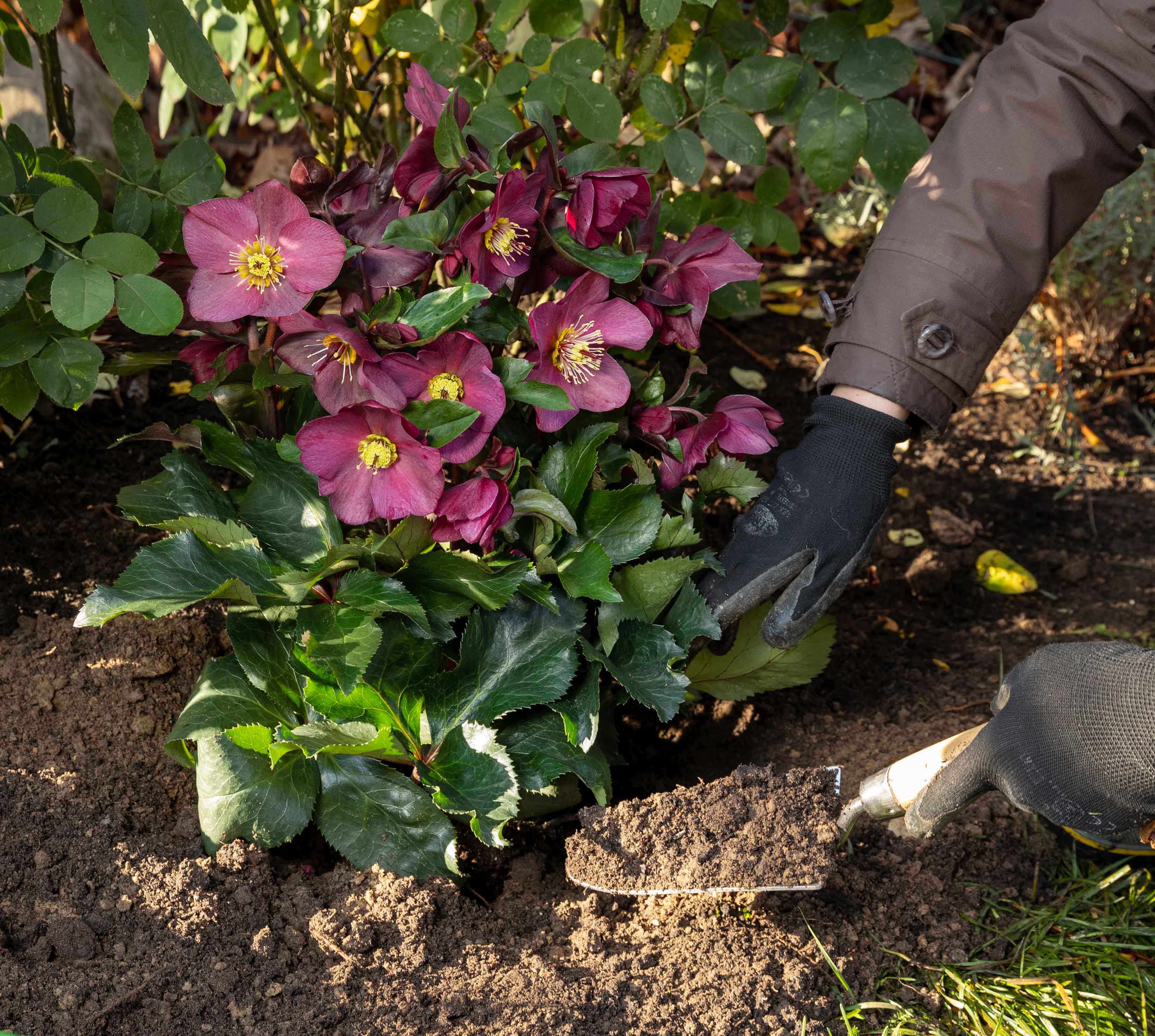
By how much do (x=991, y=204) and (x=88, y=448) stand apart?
1.79m

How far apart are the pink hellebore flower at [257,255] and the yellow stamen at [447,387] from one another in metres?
0.17

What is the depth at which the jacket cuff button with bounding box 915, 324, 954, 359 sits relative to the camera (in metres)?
1.61

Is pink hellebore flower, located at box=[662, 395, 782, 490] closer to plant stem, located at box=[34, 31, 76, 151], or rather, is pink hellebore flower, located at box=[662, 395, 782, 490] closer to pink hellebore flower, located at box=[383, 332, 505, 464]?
pink hellebore flower, located at box=[383, 332, 505, 464]

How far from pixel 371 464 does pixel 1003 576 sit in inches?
64.3

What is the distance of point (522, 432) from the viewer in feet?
4.57

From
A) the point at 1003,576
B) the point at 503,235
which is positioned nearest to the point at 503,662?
the point at 503,235

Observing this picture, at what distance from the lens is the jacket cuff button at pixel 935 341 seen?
161 cm

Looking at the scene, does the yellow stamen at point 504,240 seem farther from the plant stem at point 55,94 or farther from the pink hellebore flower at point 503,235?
the plant stem at point 55,94

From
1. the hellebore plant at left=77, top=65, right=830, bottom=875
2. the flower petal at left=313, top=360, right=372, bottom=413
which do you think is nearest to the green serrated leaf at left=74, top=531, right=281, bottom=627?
the hellebore plant at left=77, top=65, right=830, bottom=875

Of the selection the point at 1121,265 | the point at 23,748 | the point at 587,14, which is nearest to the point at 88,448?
the point at 23,748

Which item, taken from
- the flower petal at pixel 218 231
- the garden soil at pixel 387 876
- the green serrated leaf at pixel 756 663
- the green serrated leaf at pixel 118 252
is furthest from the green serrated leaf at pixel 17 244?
the green serrated leaf at pixel 756 663

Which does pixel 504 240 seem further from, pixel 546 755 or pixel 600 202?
pixel 546 755

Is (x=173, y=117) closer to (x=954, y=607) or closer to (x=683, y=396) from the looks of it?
(x=683, y=396)

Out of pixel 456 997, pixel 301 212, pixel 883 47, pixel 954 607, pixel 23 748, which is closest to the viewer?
pixel 301 212
